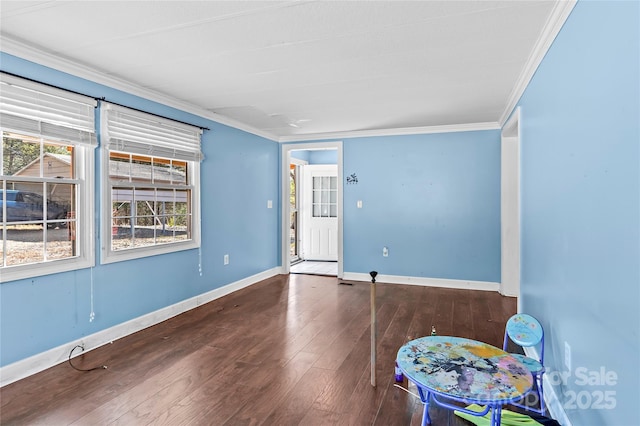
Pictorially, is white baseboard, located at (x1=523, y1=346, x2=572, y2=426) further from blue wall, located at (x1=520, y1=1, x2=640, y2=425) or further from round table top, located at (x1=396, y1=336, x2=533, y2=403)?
round table top, located at (x1=396, y1=336, x2=533, y2=403)

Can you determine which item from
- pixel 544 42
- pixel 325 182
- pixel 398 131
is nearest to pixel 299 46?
pixel 544 42

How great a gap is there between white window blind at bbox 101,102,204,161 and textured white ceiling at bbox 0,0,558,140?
300 millimetres

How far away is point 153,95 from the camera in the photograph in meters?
3.65

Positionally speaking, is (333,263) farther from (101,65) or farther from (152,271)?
(101,65)

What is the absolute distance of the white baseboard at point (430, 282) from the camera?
5.18 m

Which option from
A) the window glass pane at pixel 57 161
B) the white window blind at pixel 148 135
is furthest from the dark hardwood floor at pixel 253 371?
the white window blind at pixel 148 135

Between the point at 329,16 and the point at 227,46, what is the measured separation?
0.84m

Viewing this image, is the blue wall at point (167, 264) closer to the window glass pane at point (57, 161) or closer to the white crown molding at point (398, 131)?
the window glass pane at point (57, 161)

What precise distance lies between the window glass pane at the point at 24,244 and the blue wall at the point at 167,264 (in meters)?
0.16

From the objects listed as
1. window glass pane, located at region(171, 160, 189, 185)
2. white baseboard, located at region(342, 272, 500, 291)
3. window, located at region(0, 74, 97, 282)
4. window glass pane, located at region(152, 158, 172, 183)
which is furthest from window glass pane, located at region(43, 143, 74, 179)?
white baseboard, located at region(342, 272, 500, 291)

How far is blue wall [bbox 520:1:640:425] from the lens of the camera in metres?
1.27

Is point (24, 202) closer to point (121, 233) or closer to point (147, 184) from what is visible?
point (121, 233)

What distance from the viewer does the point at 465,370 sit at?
167 centimetres

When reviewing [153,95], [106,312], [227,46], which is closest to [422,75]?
[227,46]
